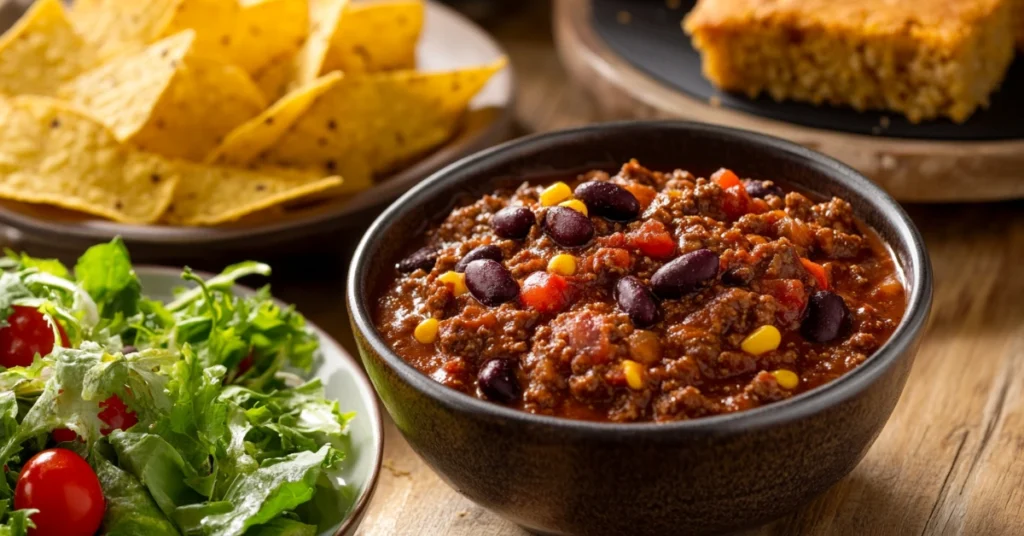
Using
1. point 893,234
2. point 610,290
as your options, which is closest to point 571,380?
point 610,290

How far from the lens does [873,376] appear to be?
7.96ft

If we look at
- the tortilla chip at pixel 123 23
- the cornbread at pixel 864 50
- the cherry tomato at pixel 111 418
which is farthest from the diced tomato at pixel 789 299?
the tortilla chip at pixel 123 23

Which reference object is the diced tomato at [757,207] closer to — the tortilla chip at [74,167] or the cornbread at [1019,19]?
the tortilla chip at [74,167]

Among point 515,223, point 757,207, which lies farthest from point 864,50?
→ point 515,223

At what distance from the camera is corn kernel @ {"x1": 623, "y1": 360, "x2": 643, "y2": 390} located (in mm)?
2430

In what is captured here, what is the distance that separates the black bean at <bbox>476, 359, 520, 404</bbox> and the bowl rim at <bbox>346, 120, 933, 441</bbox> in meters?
0.04

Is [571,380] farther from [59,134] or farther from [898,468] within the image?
[59,134]

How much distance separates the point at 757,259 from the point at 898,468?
2.85 ft

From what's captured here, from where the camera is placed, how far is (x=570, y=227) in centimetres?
279

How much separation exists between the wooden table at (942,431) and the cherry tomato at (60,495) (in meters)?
0.75

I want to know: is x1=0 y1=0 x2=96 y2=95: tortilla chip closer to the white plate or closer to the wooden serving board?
the white plate

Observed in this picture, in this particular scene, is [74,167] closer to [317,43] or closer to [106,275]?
[106,275]

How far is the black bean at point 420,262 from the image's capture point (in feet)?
9.82

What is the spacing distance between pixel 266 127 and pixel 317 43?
52cm
